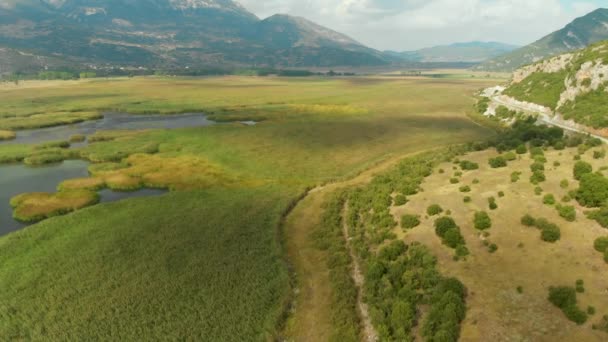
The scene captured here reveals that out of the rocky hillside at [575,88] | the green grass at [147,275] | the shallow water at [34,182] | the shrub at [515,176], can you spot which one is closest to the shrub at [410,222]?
the green grass at [147,275]

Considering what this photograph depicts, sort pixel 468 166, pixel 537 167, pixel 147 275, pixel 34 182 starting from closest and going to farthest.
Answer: pixel 147 275, pixel 537 167, pixel 468 166, pixel 34 182

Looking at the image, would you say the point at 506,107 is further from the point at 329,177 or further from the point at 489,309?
the point at 489,309

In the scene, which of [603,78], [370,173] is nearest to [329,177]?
[370,173]

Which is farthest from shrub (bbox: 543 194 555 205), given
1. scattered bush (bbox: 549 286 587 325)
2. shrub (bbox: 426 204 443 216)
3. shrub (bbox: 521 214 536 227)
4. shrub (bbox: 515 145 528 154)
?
shrub (bbox: 515 145 528 154)

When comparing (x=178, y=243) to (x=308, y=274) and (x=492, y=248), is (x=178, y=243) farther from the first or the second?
(x=492, y=248)

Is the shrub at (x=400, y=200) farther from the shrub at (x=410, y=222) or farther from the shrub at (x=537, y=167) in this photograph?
the shrub at (x=537, y=167)

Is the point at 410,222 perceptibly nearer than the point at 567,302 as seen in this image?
No

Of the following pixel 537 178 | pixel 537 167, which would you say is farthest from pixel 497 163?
pixel 537 178
